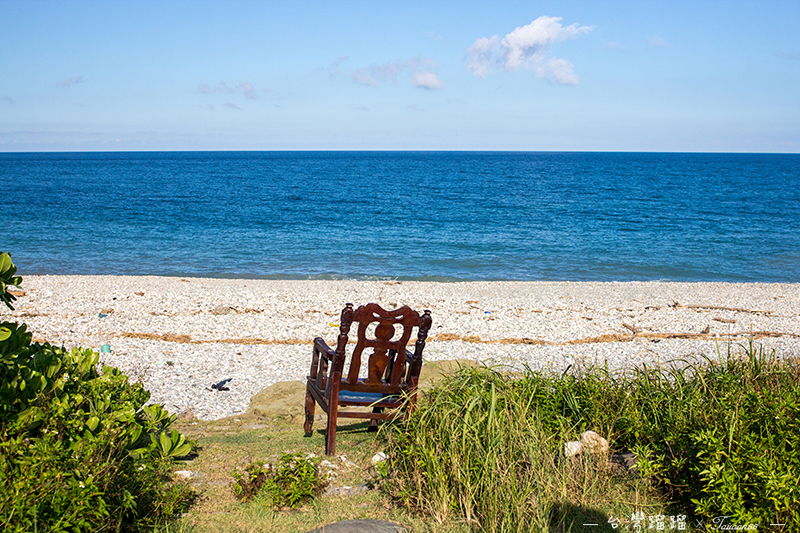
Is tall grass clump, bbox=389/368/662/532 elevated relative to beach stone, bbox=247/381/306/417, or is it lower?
elevated

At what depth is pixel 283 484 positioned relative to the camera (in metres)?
3.34

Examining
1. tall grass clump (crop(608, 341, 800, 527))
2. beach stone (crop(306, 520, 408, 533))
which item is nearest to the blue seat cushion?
beach stone (crop(306, 520, 408, 533))

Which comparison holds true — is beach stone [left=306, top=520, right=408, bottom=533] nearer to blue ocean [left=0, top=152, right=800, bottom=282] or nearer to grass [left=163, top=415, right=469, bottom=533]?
grass [left=163, top=415, right=469, bottom=533]

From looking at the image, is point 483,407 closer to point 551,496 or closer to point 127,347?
point 551,496

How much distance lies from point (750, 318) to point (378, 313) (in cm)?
923

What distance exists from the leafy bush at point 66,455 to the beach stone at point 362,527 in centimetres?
88

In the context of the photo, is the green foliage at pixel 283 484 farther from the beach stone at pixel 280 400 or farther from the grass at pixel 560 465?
the beach stone at pixel 280 400

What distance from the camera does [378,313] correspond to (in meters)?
4.04

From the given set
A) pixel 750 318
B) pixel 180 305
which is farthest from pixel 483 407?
pixel 750 318

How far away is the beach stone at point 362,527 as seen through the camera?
288 centimetres

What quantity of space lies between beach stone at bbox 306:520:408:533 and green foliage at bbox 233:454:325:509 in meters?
0.38

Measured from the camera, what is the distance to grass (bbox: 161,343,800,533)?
9.28ft

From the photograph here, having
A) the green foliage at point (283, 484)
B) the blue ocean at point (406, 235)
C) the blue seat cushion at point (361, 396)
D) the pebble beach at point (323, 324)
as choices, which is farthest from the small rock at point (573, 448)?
the blue ocean at point (406, 235)

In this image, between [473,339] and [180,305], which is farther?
[180,305]
